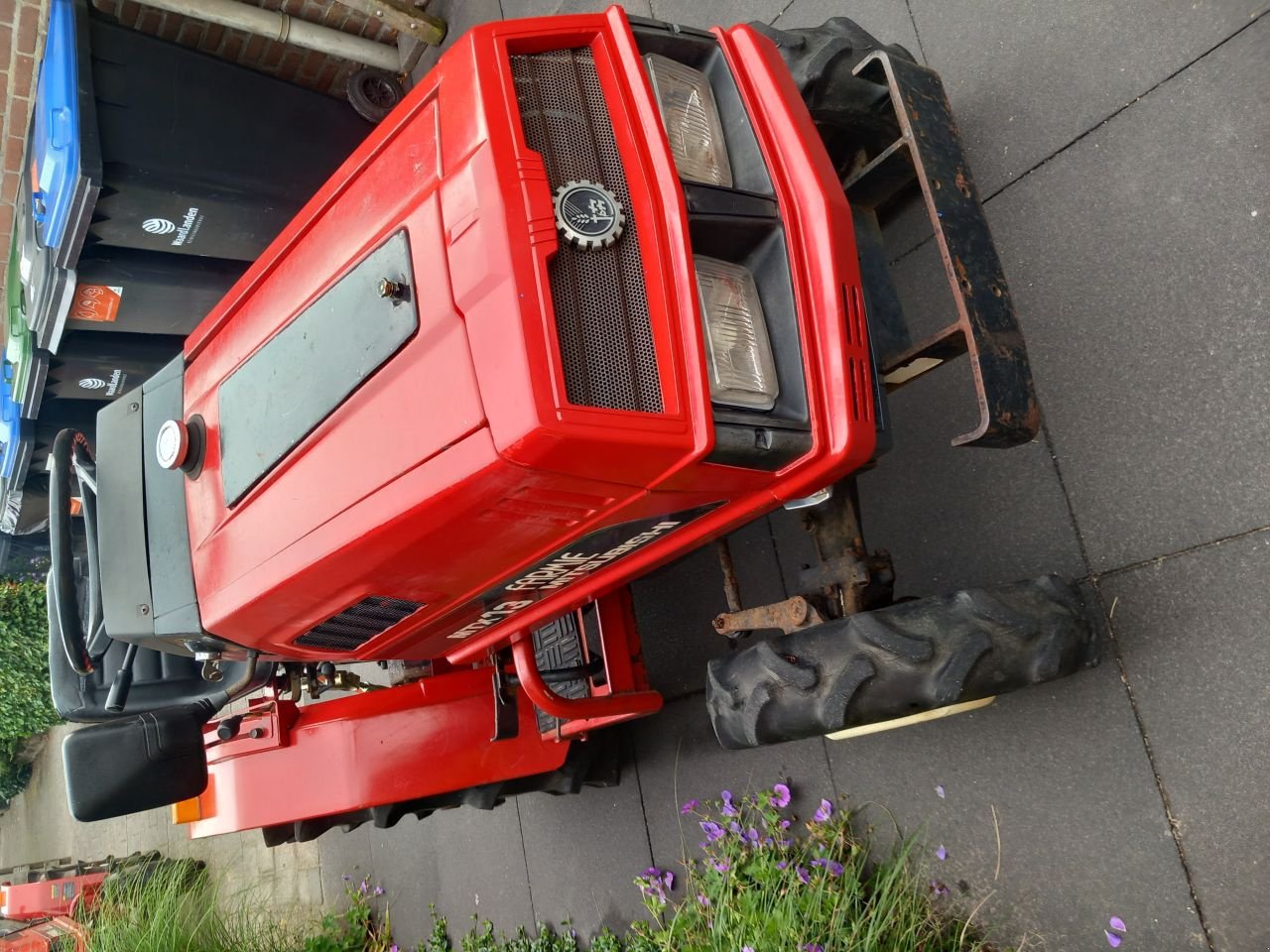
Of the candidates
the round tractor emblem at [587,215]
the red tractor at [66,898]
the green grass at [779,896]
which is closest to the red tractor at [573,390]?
the round tractor emblem at [587,215]

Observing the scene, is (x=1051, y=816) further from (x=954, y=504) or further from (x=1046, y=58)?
(x=1046, y=58)

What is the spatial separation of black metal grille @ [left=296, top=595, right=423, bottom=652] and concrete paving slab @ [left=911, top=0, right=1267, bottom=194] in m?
2.09

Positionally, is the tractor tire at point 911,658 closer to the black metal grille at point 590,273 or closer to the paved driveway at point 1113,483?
the paved driveway at point 1113,483

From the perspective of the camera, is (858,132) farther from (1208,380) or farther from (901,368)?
(1208,380)

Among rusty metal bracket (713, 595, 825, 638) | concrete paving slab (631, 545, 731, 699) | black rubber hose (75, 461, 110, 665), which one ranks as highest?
black rubber hose (75, 461, 110, 665)

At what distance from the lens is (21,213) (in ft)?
15.4

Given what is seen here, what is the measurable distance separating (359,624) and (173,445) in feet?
2.23

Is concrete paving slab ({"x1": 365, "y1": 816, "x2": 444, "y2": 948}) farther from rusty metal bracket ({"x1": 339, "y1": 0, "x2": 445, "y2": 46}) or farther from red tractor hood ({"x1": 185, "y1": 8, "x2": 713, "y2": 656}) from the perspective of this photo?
rusty metal bracket ({"x1": 339, "y1": 0, "x2": 445, "y2": 46})

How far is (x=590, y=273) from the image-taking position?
1.69m


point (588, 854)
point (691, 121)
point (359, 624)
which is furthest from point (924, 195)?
point (588, 854)

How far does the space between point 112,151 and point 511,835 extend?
3.65 meters

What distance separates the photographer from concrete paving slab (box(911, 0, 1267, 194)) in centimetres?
229

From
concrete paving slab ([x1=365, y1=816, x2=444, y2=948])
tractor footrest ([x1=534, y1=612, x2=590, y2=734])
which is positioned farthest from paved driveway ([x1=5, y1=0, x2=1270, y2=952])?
concrete paving slab ([x1=365, y1=816, x2=444, y2=948])

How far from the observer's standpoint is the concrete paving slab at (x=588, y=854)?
141 inches
